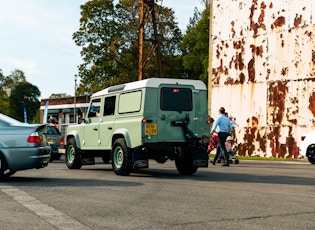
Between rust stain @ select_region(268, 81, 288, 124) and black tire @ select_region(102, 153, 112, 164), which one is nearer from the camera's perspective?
black tire @ select_region(102, 153, 112, 164)

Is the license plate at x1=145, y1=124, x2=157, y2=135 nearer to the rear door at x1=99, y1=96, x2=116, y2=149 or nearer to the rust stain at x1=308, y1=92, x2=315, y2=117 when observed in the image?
the rear door at x1=99, y1=96, x2=116, y2=149

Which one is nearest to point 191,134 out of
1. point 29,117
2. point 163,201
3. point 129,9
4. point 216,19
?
point 163,201

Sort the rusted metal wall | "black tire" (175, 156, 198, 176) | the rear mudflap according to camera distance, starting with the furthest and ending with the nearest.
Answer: the rusted metal wall, "black tire" (175, 156, 198, 176), the rear mudflap

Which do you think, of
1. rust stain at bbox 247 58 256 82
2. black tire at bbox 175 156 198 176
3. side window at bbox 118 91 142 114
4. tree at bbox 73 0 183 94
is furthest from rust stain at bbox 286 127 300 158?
tree at bbox 73 0 183 94

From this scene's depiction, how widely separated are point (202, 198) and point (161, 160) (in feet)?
17.9

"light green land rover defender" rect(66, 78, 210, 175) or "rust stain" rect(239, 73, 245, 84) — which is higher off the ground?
"rust stain" rect(239, 73, 245, 84)

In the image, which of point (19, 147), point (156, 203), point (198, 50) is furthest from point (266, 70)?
point (198, 50)

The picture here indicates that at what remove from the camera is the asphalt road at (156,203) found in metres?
6.81

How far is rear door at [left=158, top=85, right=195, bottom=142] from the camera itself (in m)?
13.5

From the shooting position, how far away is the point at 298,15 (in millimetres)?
25688

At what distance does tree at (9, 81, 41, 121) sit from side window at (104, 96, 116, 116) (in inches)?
4327

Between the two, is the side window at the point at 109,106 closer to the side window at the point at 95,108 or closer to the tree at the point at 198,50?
the side window at the point at 95,108

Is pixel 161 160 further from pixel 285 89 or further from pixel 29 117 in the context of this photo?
pixel 29 117

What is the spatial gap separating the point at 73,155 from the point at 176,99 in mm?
4185
